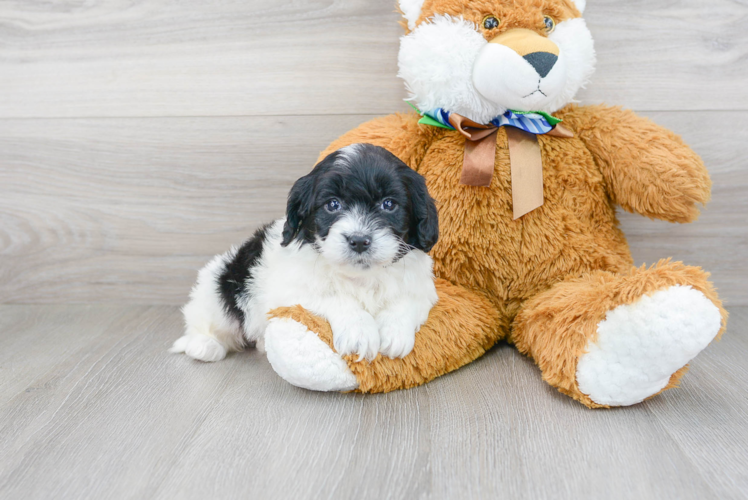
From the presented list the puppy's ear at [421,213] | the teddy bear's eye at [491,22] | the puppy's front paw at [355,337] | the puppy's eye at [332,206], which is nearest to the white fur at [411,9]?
the teddy bear's eye at [491,22]

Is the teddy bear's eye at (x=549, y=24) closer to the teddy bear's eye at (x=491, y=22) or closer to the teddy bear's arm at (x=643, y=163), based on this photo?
the teddy bear's eye at (x=491, y=22)

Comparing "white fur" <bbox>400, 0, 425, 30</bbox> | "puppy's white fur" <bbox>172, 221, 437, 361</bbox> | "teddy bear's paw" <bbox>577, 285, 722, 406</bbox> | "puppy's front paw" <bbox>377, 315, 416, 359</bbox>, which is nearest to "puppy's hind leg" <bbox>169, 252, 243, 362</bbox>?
"puppy's white fur" <bbox>172, 221, 437, 361</bbox>

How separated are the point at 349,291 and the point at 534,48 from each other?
2.51 feet

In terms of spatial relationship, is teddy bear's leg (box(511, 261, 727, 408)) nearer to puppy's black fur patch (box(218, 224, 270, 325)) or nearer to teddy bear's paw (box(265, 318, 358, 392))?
teddy bear's paw (box(265, 318, 358, 392))

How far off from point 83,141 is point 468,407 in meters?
1.66

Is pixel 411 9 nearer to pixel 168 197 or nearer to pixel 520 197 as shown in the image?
pixel 520 197

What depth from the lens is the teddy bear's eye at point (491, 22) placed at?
148 cm

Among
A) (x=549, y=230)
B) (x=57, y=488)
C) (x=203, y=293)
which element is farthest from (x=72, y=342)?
(x=549, y=230)

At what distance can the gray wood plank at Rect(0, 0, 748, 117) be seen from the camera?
186 cm

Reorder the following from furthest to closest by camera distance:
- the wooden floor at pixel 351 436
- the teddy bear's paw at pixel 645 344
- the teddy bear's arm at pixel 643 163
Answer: the teddy bear's arm at pixel 643 163
the teddy bear's paw at pixel 645 344
the wooden floor at pixel 351 436

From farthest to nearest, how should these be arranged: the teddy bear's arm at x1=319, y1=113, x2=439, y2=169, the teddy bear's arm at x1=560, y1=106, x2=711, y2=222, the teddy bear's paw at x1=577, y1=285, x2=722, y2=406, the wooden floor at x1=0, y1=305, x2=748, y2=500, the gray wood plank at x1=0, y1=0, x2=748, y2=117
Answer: the gray wood plank at x1=0, y1=0, x2=748, y2=117 → the teddy bear's arm at x1=319, y1=113, x2=439, y2=169 → the teddy bear's arm at x1=560, y1=106, x2=711, y2=222 → the teddy bear's paw at x1=577, y1=285, x2=722, y2=406 → the wooden floor at x1=0, y1=305, x2=748, y2=500

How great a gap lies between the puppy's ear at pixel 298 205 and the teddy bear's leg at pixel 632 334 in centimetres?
69

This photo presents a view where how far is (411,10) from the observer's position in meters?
1.61

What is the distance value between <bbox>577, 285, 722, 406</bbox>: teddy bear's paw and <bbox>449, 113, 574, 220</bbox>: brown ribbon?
0.39m
